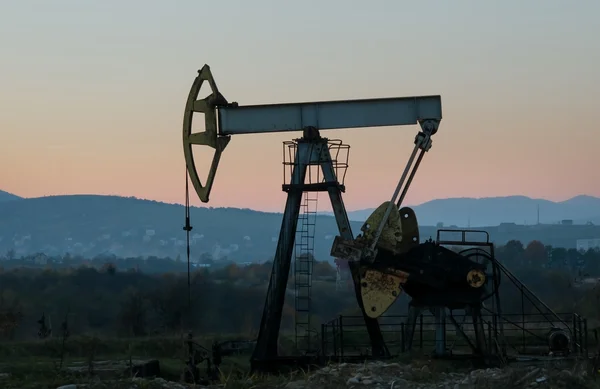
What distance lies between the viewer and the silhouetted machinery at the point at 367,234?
14344 mm

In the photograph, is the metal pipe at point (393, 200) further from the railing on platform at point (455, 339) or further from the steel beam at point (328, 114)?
the railing on platform at point (455, 339)

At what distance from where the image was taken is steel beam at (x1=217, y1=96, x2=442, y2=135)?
48.6 feet

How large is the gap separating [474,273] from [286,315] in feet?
102

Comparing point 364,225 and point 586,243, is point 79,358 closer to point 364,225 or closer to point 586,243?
point 364,225

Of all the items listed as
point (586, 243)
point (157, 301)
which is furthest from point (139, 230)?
point (157, 301)

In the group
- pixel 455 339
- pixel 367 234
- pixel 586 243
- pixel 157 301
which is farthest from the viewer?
pixel 586 243

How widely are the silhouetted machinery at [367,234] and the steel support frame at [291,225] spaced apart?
0.02 m

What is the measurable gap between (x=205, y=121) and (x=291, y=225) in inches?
80.9

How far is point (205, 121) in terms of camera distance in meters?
15.0

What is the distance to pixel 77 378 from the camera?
471 inches

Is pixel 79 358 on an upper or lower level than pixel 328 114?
lower

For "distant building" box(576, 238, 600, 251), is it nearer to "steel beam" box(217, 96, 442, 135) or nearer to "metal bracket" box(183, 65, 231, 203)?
"steel beam" box(217, 96, 442, 135)

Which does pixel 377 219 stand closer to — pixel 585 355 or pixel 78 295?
pixel 585 355

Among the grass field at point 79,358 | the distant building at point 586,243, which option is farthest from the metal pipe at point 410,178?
the distant building at point 586,243
